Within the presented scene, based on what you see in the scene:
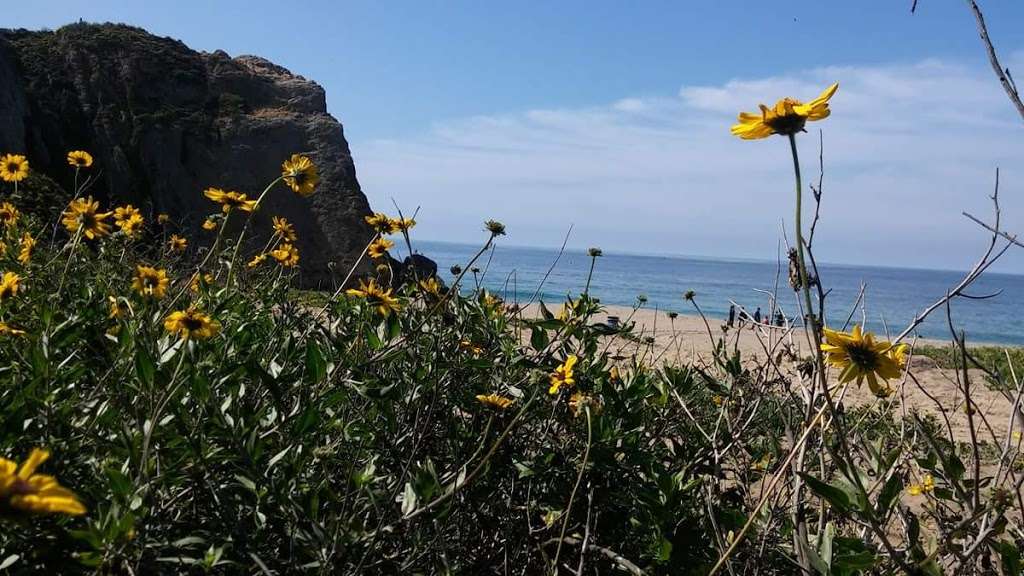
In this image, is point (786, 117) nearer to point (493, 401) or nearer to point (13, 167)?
point (493, 401)

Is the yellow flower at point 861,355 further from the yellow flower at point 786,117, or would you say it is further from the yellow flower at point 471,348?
Answer: the yellow flower at point 471,348

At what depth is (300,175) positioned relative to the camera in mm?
2818

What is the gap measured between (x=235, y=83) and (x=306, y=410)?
2080cm

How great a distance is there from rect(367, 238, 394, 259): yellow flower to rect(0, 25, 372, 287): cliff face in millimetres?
12606

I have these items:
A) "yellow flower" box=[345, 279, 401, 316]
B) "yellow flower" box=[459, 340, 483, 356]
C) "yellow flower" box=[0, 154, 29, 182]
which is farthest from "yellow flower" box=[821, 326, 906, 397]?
"yellow flower" box=[0, 154, 29, 182]

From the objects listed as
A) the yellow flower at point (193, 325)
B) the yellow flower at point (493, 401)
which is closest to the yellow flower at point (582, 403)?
the yellow flower at point (493, 401)

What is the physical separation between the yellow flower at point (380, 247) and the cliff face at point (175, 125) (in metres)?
12.6

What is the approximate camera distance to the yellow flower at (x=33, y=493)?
731 mm

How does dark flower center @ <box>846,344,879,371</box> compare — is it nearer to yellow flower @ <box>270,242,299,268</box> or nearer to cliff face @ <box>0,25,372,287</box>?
yellow flower @ <box>270,242,299,268</box>

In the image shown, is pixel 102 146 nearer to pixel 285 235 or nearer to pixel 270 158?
pixel 270 158

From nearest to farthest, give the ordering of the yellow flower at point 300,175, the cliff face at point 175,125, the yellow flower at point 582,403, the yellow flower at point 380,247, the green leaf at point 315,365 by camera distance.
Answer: the green leaf at point 315,365, the yellow flower at point 582,403, the yellow flower at point 300,175, the yellow flower at point 380,247, the cliff face at point 175,125

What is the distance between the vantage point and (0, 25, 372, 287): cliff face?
1708 centimetres

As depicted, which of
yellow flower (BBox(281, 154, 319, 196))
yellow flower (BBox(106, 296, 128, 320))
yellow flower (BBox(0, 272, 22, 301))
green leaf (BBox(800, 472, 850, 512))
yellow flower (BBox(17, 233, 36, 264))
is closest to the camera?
green leaf (BBox(800, 472, 850, 512))

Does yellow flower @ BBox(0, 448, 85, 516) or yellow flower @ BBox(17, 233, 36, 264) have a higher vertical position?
yellow flower @ BBox(0, 448, 85, 516)
